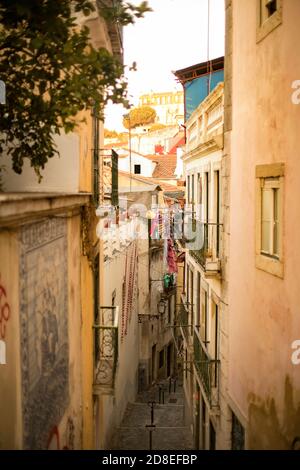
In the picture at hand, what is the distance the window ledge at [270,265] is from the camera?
7930 millimetres

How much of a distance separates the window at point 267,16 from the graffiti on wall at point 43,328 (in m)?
4.15

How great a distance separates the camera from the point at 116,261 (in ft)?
54.8

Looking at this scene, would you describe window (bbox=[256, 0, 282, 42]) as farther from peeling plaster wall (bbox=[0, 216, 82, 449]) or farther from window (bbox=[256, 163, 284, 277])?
peeling plaster wall (bbox=[0, 216, 82, 449])

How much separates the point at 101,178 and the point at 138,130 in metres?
74.6

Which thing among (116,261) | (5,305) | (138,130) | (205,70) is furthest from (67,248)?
(138,130)

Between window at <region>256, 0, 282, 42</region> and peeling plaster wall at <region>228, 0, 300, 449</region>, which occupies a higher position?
window at <region>256, 0, 282, 42</region>

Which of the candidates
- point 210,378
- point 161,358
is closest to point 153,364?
point 161,358

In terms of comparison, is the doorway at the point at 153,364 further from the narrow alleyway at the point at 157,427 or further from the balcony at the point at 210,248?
the balcony at the point at 210,248

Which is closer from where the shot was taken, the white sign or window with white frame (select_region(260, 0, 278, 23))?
the white sign

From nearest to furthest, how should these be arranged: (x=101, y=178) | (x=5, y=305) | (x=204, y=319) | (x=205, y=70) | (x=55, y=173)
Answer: (x=5, y=305) → (x=55, y=173) → (x=101, y=178) → (x=204, y=319) → (x=205, y=70)

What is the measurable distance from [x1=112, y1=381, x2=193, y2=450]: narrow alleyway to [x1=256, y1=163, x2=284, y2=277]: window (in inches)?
370

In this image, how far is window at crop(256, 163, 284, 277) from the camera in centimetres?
793

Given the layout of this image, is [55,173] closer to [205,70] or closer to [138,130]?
[205,70]
